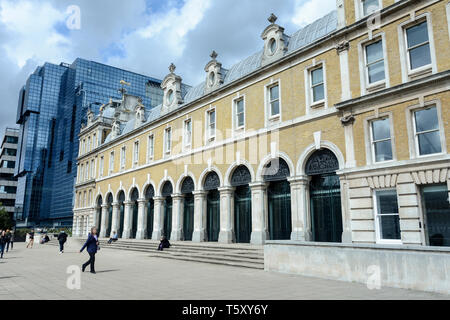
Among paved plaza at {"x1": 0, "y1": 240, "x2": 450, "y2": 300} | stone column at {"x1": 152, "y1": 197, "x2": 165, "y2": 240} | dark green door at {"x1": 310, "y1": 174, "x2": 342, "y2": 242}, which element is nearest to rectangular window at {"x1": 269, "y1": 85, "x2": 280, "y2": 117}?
dark green door at {"x1": 310, "y1": 174, "x2": 342, "y2": 242}

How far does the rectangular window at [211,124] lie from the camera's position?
24234mm

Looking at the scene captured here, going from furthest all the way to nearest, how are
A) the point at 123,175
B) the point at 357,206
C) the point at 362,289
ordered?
the point at 123,175
the point at 357,206
the point at 362,289

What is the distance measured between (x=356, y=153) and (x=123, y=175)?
83.5 ft

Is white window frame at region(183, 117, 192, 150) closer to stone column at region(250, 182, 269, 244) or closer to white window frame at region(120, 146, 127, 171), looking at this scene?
stone column at region(250, 182, 269, 244)

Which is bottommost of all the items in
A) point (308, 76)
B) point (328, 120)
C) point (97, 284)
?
point (97, 284)

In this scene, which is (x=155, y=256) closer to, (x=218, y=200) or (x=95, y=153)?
(x=218, y=200)

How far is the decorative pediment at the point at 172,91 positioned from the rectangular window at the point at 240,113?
7.43 m

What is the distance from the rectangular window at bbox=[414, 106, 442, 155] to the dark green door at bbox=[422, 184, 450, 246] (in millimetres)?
1464

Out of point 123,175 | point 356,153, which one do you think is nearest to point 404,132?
point 356,153

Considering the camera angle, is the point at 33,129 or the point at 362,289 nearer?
the point at 362,289

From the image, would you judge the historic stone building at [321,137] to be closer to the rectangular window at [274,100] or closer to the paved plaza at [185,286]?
the rectangular window at [274,100]

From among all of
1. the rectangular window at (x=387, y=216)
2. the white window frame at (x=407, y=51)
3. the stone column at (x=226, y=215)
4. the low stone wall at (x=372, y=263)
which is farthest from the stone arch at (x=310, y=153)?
the low stone wall at (x=372, y=263)

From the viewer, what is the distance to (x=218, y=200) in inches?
949

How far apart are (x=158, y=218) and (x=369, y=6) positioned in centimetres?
2132
